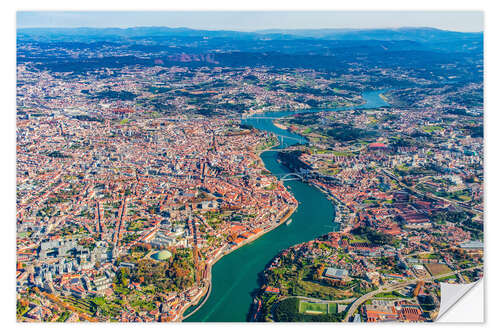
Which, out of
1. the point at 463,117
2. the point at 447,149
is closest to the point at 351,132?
the point at 447,149

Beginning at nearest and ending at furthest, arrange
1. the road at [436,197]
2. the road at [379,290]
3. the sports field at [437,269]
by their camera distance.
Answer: the road at [379,290] → the sports field at [437,269] → the road at [436,197]

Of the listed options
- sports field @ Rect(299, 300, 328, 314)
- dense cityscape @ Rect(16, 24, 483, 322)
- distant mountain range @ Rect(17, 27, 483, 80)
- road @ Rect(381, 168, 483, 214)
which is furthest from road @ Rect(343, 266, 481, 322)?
distant mountain range @ Rect(17, 27, 483, 80)

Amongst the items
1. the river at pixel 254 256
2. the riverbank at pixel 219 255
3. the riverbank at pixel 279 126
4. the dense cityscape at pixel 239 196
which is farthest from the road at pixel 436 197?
A: the riverbank at pixel 279 126

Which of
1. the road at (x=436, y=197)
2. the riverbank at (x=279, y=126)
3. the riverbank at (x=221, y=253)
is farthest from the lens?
the riverbank at (x=279, y=126)

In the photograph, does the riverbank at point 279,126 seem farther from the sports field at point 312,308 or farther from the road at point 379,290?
the sports field at point 312,308

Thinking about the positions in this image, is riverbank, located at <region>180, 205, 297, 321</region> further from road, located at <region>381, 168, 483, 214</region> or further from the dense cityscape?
road, located at <region>381, 168, 483, 214</region>

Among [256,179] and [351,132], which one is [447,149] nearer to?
[351,132]

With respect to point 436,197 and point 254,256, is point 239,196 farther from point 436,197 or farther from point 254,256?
point 436,197
